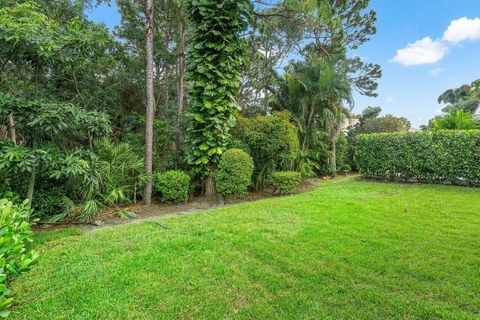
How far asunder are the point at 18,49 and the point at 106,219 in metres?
3.39

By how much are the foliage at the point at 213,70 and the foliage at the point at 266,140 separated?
977 mm

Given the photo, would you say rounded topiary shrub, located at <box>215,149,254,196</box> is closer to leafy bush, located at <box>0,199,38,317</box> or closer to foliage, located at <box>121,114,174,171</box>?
foliage, located at <box>121,114,174,171</box>

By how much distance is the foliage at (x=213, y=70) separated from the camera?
6.20m

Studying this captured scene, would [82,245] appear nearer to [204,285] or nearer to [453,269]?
[204,285]

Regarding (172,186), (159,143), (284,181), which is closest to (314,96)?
(284,181)

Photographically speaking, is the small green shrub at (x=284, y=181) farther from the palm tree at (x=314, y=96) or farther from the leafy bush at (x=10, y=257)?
the leafy bush at (x=10, y=257)

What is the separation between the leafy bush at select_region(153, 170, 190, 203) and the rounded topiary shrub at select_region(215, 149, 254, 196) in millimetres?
852

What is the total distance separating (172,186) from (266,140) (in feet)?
9.98

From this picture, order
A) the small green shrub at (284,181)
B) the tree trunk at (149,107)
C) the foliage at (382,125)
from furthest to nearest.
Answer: the foliage at (382,125)
the small green shrub at (284,181)
the tree trunk at (149,107)

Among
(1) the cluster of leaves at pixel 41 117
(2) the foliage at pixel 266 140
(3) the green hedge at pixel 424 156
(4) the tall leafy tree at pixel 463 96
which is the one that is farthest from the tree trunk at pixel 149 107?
(4) the tall leafy tree at pixel 463 96

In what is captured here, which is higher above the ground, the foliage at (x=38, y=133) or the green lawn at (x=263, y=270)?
the foliage at (x=38, y=133)

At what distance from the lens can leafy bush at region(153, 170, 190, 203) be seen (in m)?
6.16

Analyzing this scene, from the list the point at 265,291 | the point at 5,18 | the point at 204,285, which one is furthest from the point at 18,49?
the point at 265,291

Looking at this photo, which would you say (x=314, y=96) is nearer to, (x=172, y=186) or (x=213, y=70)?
(x=213, y=70)
